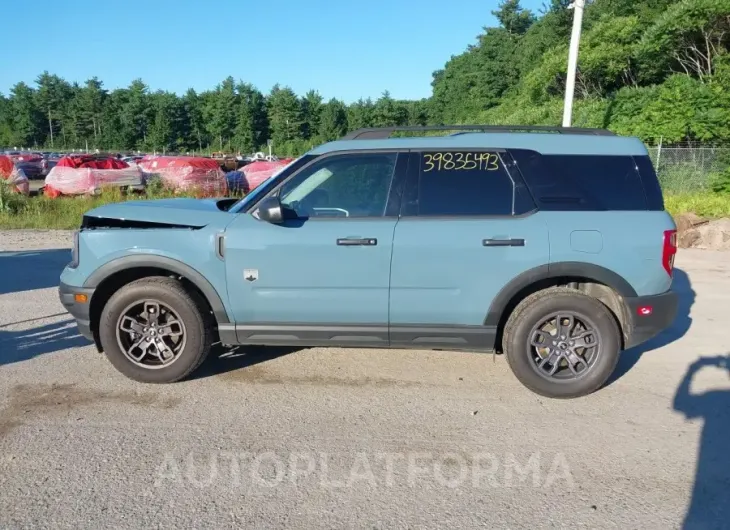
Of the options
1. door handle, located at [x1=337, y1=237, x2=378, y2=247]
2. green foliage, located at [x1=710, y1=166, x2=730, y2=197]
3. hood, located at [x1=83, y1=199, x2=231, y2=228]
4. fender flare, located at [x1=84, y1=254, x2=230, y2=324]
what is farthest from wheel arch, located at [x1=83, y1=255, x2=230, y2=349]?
green foliage, located at [x1=710, y1=166, x2=730, y2=197]

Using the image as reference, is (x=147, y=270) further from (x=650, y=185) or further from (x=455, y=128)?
(x=650, y=185)

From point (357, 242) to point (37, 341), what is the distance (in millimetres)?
3442

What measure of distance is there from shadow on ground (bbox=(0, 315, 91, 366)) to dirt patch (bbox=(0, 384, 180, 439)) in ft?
2.62

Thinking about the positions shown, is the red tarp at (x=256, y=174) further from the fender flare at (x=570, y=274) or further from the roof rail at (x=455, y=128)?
the fender flare at (x=570, y=274)

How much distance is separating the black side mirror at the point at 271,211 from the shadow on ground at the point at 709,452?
3.05 meters

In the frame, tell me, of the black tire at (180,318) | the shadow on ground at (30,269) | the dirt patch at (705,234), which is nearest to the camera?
the black tire at (180,318)

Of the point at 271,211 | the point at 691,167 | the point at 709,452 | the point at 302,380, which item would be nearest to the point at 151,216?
the point at 271,211

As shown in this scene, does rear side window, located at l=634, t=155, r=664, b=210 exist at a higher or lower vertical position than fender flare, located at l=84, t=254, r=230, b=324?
higher

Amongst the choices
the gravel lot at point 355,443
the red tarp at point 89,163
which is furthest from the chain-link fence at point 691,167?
the red tarp at point 89,163

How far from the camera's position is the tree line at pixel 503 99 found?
19.2m

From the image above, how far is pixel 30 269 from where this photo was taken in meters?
8.49

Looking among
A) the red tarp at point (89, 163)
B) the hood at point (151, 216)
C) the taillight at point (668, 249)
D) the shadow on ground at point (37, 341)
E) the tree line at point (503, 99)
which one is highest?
the tree line at point (503, 99)

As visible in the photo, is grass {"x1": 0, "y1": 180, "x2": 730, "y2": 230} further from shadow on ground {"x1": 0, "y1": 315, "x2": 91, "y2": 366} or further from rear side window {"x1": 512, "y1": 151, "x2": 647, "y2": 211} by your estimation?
rear side window {"x1": 512, "y1": 151, "x2": 647, "y2": 211}

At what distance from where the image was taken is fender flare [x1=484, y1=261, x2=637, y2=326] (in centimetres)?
405
